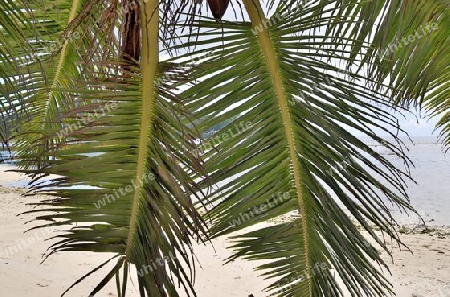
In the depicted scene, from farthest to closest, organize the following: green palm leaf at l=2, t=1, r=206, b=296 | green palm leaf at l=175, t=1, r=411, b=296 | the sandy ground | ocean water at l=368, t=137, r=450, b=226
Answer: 1. ocean water at l=368, t=137, r=450, b=226
2. the sandy ground
3. green palm leaf at l=175, t=1, r=411, b=296
4. green palm leaf at l=2, t=1, r=206, b=296

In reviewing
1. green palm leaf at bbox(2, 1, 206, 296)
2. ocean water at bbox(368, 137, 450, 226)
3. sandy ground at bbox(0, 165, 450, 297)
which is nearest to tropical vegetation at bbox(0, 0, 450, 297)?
green palm leaf at bbox(2, 1, 206, 296)

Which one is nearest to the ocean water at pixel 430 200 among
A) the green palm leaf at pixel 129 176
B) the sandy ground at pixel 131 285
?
the sandy ground at pixel 131 285

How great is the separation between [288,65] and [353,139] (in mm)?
396

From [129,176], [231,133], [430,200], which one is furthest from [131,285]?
[430,200]

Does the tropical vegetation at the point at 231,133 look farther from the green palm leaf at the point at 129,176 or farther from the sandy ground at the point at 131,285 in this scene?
the sandy ground at the point at 131,285

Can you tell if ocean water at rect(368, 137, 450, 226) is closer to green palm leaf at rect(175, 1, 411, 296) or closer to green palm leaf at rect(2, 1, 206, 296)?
green palm leaf at rect(175, 1, 411, 296)

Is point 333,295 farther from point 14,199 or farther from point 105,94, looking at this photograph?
point 14,199

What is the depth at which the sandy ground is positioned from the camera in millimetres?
3641

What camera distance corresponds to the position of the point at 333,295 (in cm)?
169

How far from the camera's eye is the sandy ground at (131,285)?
364 centimetres

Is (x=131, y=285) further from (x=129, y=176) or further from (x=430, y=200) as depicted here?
(x=430, y=200)

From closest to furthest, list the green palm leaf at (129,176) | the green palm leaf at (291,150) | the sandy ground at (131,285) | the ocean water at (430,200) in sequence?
the green palm leaf at (129,176)
the green palm leaf at (291,150)
the sandy ground at (131,285)
the ocean water at (430,200)

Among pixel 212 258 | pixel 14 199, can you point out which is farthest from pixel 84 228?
pixel 14 199

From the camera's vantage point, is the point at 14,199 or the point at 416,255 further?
the point at 14,199
